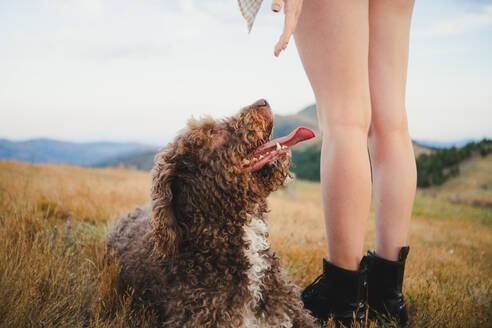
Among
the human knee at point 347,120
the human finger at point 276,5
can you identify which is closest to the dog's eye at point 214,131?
the human knee at point 347,120

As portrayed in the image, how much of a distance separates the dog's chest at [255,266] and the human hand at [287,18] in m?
1.19

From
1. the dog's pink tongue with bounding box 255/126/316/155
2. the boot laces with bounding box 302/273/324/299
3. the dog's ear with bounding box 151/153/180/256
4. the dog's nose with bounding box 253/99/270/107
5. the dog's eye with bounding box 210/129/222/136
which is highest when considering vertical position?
the dog's nose with bounding box 253/99/270/107

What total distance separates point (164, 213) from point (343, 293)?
4.73 ft

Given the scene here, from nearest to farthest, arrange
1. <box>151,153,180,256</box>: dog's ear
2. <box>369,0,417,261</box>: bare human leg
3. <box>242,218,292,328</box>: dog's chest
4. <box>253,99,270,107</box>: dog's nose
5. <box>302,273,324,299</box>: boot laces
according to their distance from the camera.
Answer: <box>151,153,180,256</box>: dog's ear → <box>242,218,292,328</box>: dog's chest → <box>253,99,270,107</box>: dog's nose → <box>369,0,417,261</box>: bare human leg → <box>302,273,324,299</box>: boot laces

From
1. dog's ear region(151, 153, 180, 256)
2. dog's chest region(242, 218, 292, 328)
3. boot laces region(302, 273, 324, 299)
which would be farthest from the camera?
boot laces region(302, 273, 324, 299)

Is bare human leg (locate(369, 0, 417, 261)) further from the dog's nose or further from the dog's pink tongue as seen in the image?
the dog's nose

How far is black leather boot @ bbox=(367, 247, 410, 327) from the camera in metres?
2.42

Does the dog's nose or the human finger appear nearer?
the human finger

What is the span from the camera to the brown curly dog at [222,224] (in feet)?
6.58

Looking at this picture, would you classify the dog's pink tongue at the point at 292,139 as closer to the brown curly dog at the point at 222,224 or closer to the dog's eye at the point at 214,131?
the brown curly dog at the point at 222,224

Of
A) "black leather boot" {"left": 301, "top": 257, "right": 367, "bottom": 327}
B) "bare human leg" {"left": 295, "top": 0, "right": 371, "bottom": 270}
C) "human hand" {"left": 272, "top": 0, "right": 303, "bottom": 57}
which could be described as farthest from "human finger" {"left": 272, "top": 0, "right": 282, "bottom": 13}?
"black leather boot" {"left": 301, "top": 257, "right": 367, "bottom": 327}

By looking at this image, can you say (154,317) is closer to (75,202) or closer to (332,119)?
(332,119)

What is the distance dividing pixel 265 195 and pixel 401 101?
4.43 feet

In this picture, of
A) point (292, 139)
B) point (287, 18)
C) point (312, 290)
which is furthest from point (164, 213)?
point (312, 290)
